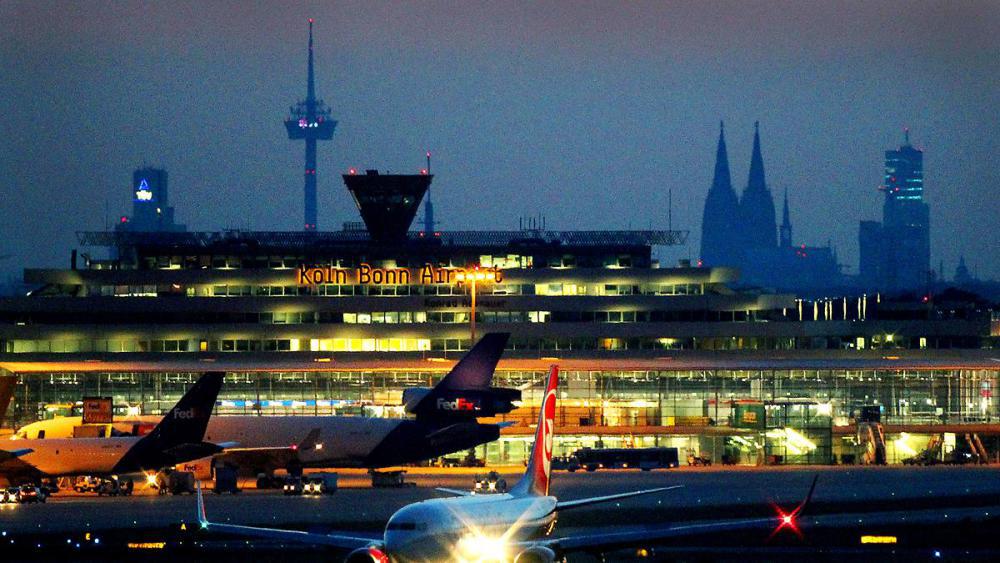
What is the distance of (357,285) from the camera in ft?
602

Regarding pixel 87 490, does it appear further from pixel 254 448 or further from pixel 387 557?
pixel 387 557

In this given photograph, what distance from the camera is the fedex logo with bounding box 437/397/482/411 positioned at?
109 m

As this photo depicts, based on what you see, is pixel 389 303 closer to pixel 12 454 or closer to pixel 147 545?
pixel 12 454

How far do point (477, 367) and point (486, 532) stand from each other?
5049 centimetres

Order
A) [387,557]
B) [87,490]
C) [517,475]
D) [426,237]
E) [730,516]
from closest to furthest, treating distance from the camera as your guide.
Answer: [387,557], [730,516], [87,490], [517,475], [426,237]

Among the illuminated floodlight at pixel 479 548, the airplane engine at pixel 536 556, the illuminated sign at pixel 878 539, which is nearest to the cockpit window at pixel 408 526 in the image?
the illuminated floodlight at pixel 479 548

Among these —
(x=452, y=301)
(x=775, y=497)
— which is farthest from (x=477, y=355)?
(x=452, y=301)

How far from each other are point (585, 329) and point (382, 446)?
76.1m

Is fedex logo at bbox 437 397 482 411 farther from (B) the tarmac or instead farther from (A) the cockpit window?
(A) the cockpit window

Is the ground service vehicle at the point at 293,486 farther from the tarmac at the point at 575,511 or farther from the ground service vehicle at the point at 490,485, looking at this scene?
the ground service vehicle at the point at 490,485

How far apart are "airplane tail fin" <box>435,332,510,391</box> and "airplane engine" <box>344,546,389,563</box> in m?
51.9

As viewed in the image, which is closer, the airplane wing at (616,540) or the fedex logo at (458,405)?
the airplane wing at (616,540)

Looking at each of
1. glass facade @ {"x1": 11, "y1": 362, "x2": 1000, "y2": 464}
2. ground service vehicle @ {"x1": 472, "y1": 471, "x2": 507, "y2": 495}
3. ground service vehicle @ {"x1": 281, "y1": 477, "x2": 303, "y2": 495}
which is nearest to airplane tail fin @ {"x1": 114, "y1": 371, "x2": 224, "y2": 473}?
ground service vehicle @ {"x1": 281, "y1": 477, "x2": 303, "y2": 495}

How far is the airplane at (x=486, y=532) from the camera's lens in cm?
5678
